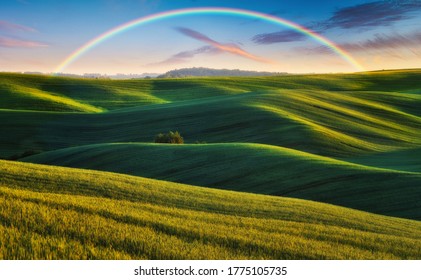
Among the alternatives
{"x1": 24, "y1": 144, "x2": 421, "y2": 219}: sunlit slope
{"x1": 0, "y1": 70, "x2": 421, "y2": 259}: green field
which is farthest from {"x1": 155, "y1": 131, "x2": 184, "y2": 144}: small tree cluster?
{"x1": 24, "y1": 144, "x2": 421, "y2": 219}: sunlit slope

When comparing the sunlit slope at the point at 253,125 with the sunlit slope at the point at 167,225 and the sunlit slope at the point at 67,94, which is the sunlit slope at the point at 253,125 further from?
Answer: the sunlit slope at the point at 167,225

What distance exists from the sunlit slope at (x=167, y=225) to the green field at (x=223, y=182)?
0.04 meters

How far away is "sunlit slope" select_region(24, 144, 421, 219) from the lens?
924 inches

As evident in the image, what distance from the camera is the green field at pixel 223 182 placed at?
9.74 metres

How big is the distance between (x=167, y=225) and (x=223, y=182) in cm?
1688

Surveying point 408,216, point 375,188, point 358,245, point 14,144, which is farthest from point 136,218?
point 14,144

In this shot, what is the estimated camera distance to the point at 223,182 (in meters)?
27.9

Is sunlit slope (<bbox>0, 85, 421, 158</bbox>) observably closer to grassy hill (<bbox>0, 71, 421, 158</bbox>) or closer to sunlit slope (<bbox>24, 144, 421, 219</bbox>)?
grassy hill (<bbox>0, 71, 421, 158</bbox>)

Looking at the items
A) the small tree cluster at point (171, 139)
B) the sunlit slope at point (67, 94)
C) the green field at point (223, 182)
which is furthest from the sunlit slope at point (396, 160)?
the sunlit slope at point (67, 94)

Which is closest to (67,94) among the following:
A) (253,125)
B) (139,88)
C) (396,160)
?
(139,88)

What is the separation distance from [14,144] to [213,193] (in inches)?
1679

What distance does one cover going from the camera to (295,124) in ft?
166

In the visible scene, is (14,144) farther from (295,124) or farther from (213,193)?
(213,193)

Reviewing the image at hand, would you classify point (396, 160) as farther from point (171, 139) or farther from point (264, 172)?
point (171, 139)
